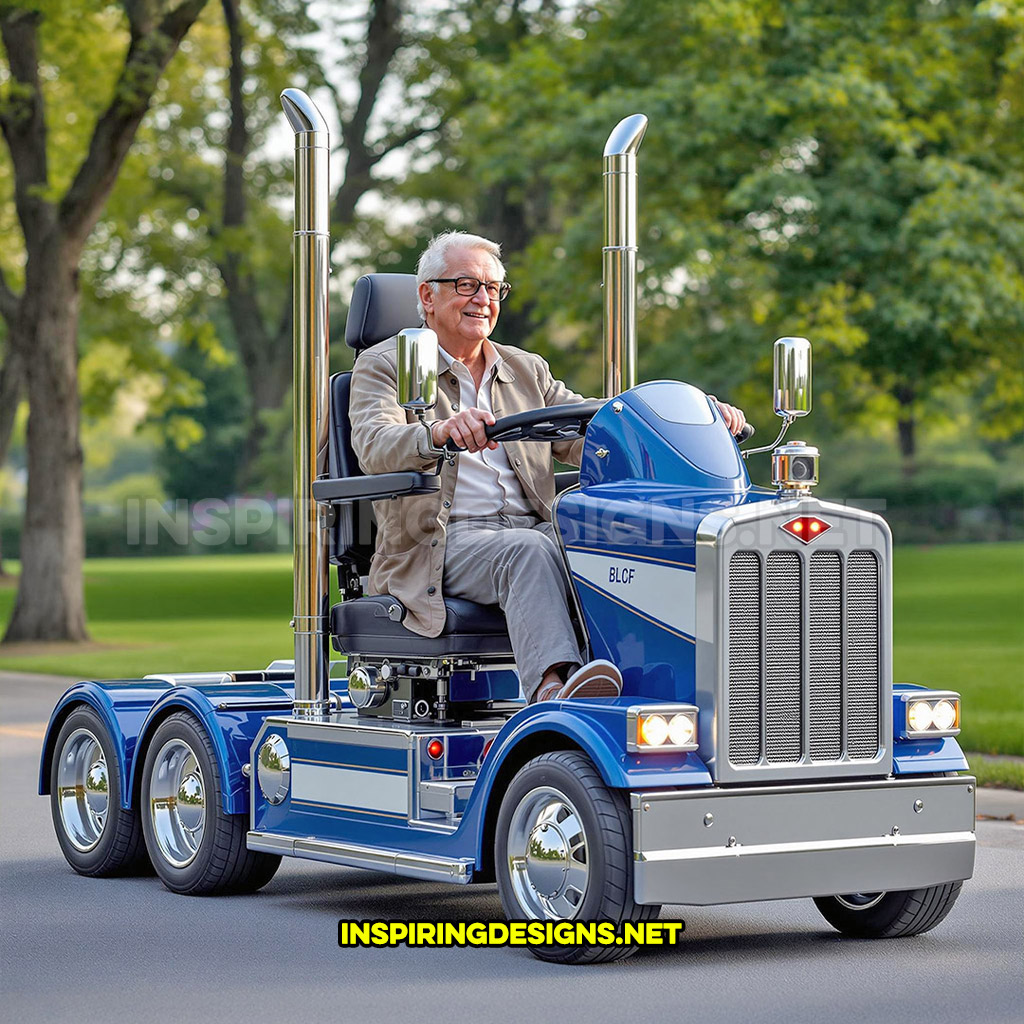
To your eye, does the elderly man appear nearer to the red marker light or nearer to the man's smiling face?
the man's smiling face

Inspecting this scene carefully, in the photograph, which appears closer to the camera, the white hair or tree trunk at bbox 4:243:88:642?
the white hair

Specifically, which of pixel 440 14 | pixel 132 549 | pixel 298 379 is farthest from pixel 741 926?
pixel 132 549

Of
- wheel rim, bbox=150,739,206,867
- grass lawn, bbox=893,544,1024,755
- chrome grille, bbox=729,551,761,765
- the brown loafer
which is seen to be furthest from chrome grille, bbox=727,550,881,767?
grass lawn, bbox=893,544,1024,755

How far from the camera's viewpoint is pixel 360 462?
7.54m

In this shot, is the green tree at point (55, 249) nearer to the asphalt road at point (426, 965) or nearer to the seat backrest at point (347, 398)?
the seat backrest at point (347, 398)

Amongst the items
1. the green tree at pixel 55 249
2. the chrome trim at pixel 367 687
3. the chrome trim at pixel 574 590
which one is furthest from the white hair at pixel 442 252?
the green tree at pixel 55 249

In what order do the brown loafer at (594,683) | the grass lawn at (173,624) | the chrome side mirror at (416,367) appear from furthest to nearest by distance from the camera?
the grass lawn at (173,624) → the chrome side mirror at (416,367) → the brown loafer at (594,683)

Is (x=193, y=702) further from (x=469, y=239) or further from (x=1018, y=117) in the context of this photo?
(x=1018, y=117)

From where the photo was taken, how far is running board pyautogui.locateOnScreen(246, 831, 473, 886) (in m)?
6.71

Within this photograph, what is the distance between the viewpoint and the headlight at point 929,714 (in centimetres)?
667

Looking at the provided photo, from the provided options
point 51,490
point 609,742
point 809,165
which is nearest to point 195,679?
point 609,742

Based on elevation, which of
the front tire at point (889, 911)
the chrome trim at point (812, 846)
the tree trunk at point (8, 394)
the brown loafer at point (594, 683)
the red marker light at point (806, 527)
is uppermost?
the tree trunk at point (8, 394)

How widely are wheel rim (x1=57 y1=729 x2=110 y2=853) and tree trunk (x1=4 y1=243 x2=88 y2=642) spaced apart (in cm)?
1678

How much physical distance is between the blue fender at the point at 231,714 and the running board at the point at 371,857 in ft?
0.65
